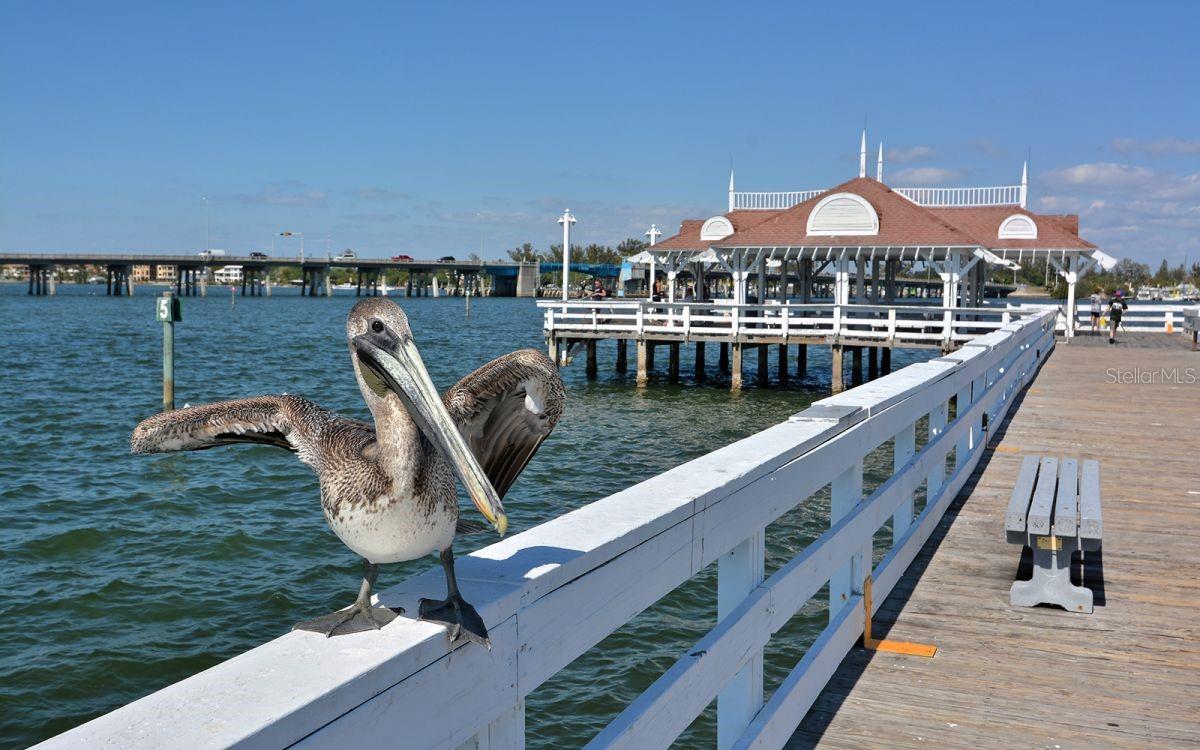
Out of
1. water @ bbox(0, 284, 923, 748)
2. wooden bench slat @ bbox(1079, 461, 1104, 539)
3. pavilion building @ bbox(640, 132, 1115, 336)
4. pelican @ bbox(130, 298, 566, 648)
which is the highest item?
pavilion building @ bbox(640, 132, 1115, 336)

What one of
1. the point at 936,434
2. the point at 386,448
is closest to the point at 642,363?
the point at 936,434

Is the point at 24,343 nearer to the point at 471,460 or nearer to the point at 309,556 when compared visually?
the point at 309,556

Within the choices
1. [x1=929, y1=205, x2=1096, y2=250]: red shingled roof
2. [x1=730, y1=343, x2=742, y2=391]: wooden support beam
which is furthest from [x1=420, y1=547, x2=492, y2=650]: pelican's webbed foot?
[x1=929, y1=205, x2=1096, y2=250]: red shingled roof

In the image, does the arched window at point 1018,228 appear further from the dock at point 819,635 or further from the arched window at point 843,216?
the dock at point 819,635

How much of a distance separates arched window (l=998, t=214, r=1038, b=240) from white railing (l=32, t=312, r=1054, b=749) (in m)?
35.4

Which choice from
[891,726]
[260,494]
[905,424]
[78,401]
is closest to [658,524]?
[891,726]

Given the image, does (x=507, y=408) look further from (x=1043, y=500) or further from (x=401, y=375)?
(x=1043, y=500)

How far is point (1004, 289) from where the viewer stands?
134 metres

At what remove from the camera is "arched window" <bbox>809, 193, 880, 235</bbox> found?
108 ft

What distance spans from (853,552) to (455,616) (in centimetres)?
306

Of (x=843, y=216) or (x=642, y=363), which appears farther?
(x=642, y=363)

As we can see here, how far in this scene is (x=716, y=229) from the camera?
40.0 meters

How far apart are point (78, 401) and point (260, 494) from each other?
15523 mm

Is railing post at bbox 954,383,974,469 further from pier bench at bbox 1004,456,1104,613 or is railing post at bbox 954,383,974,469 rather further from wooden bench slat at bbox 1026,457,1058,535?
pier bench at bbox 1004,456,1104,613
